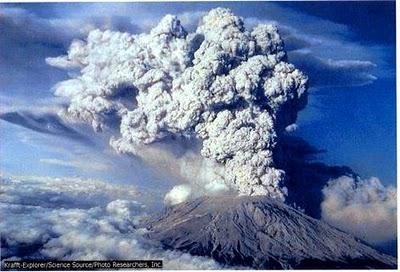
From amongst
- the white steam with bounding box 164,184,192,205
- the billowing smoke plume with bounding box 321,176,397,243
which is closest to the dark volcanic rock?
the white steam with bounding box 164,184,192,205

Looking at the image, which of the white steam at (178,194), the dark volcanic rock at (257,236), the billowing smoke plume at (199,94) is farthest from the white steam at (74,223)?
the billowing smoke plume at (199,94)

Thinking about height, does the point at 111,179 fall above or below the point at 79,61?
below

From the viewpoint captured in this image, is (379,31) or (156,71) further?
(156,71)

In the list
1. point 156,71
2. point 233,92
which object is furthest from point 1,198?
point 233,92

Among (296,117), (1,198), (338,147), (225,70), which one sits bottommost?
(1,198)

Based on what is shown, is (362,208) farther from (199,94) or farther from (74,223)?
(74,223)

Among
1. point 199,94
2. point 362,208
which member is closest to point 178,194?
point 199,94

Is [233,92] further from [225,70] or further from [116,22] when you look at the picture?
[116,22]

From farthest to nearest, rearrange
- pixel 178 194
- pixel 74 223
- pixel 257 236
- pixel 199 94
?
pixel 199 94, pixel 257 236, pixel 178 194, pixel 74 223
